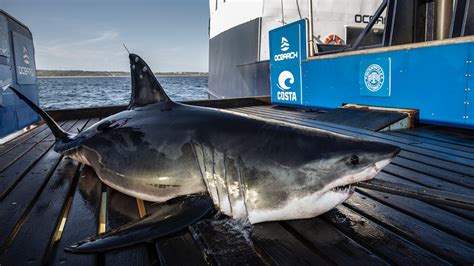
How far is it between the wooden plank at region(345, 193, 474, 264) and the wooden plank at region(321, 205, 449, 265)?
0.05 metres

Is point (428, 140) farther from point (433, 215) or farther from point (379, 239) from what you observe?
point (379, 239)

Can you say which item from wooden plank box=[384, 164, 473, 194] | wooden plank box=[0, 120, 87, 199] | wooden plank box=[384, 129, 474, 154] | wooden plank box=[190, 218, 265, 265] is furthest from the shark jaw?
wooden plank box=[384, 129, 474, 154]

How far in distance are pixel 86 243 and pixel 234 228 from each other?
0.74 metres

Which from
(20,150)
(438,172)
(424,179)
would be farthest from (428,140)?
(20,150)

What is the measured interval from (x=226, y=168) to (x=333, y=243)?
28.0 inches

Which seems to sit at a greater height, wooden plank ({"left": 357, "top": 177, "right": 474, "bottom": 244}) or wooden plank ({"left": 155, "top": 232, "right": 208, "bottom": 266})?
wooden plank ({"left": 357, "top": 177, "right": 474, "bottom": 244})

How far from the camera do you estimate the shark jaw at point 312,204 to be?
1823 millimetres

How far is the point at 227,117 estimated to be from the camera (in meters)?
2.36

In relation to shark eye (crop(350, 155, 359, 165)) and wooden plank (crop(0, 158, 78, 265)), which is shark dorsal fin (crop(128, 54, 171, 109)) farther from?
shark eye (crop(350, 155, 359, 165))

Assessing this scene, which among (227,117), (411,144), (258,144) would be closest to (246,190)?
(258,144)

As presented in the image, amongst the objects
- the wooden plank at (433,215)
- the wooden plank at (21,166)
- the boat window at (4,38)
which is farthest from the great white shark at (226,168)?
the boat window at (4,38)

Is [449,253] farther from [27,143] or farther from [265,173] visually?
[27,143]

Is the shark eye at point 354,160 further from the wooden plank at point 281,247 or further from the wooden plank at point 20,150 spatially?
the wooden plank at point 20,150

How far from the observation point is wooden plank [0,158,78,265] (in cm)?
172
